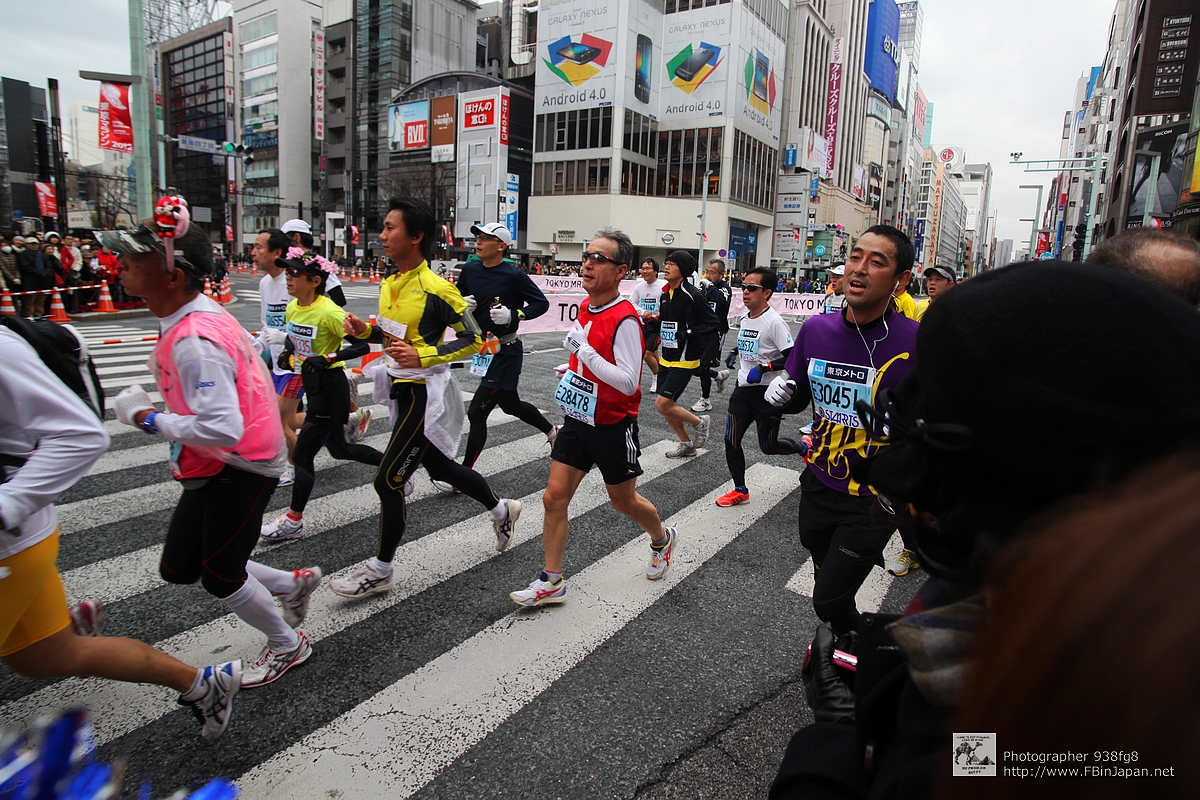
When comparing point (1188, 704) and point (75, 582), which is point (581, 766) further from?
point (75, 582)

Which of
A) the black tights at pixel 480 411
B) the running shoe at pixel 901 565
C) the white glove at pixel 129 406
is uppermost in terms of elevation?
the white glove at pixel 129 406

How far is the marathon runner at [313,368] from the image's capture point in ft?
15.7

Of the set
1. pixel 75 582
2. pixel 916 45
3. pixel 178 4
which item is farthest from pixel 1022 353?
pixel 916 45

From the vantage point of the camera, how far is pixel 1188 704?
48 centimetres

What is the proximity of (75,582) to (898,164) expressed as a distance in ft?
455

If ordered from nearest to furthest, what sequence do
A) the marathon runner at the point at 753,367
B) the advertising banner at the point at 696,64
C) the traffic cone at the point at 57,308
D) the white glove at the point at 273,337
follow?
the white glove at the point at 273,337, the marathon runner at the point at 753,367, the traffic cone at the point at 57,308, the advertising banner at the point at 696,64

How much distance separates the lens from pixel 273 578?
324 centimetres

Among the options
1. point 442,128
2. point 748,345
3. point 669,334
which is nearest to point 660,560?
point 748,345

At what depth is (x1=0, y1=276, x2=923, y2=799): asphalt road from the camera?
2607mm

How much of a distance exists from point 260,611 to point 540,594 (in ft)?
4.91

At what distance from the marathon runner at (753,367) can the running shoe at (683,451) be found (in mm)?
1082

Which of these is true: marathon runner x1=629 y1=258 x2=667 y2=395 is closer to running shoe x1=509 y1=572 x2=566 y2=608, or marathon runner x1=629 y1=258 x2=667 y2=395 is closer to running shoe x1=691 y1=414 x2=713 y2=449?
running shoe x1=691 y1=414 x2=713 y2=449

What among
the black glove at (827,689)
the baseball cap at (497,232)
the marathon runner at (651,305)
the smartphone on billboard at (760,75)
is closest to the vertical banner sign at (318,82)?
the smartphone on billboard at (760,75)

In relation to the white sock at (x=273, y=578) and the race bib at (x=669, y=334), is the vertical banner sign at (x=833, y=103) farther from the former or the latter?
the white sock at (x=273, y=578)
